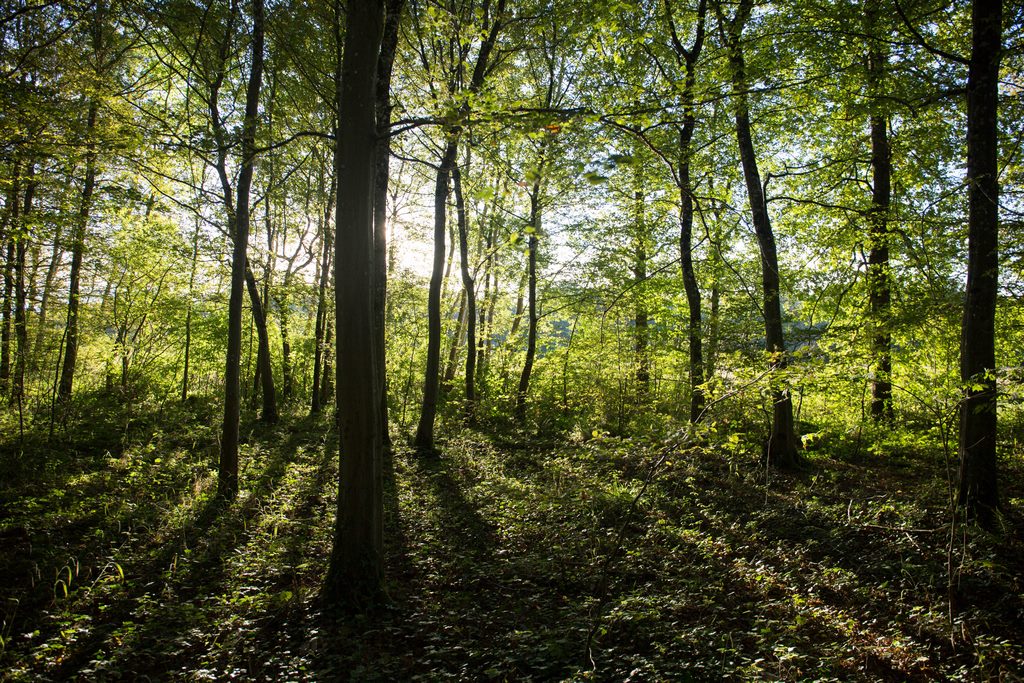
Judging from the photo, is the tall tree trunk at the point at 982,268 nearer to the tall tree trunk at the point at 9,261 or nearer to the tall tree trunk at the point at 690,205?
the tall tree trunk at the point at 690,205

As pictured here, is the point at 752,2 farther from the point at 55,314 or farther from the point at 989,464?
the point at 55,314

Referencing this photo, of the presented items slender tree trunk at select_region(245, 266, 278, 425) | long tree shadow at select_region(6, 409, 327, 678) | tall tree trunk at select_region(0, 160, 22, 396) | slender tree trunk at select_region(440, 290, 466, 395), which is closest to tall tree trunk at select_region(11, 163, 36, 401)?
tall tree trunk at select_region(0, 160, 22, 396)

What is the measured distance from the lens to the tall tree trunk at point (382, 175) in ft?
25.0

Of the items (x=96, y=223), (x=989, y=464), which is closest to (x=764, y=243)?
(x=989, y=464)

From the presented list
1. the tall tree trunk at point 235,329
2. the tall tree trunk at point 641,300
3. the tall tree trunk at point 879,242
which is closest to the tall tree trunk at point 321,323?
the tall tree trunk at point 235,329

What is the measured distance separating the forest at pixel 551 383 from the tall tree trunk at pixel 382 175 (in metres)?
0.13

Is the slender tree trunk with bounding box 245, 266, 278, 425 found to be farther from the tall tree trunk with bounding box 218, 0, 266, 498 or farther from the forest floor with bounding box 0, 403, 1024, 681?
the tall tree trunk with bounding box 218, 0, 266, 498

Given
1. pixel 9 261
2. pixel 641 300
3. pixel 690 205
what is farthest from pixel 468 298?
pixel 9 261

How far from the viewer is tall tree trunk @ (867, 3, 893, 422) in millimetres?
7582

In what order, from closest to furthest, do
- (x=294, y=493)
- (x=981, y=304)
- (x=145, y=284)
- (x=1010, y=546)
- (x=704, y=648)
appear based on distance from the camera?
(x=704, y=648), (x=1010, y=546), (x=981, y=304), (x=294, y=493), (x=145, y=284)

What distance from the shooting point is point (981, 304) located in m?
5.98

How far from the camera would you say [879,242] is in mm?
10266

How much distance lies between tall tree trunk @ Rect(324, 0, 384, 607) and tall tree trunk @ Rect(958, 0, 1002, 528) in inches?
265

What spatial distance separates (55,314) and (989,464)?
830 inches
